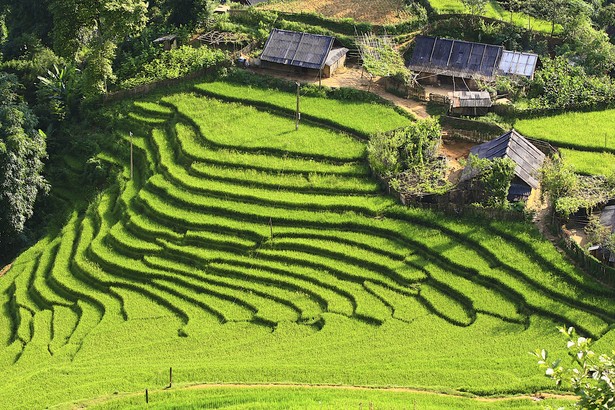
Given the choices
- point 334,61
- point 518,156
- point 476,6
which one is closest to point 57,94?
point 334,61

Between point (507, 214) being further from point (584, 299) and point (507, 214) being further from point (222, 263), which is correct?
point (222, 263)

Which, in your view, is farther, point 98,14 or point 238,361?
point 98,14

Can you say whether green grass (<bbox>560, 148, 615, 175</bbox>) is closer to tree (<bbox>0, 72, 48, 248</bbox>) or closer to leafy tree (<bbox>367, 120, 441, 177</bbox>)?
leafy tree (<bbox>367, 120, 441, 177</bbox>)

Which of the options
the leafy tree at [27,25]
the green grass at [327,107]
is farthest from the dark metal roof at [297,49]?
the leafy tree at [27,25]

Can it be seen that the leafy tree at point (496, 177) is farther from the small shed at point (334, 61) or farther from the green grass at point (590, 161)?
the small shed at point (334, 61)

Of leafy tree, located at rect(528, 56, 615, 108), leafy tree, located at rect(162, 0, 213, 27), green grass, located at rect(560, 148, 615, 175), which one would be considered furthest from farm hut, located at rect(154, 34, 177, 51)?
green grass, located at rect(560, 148, 615, 175)

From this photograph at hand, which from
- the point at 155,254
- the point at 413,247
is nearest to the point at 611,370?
the point at 413,247
